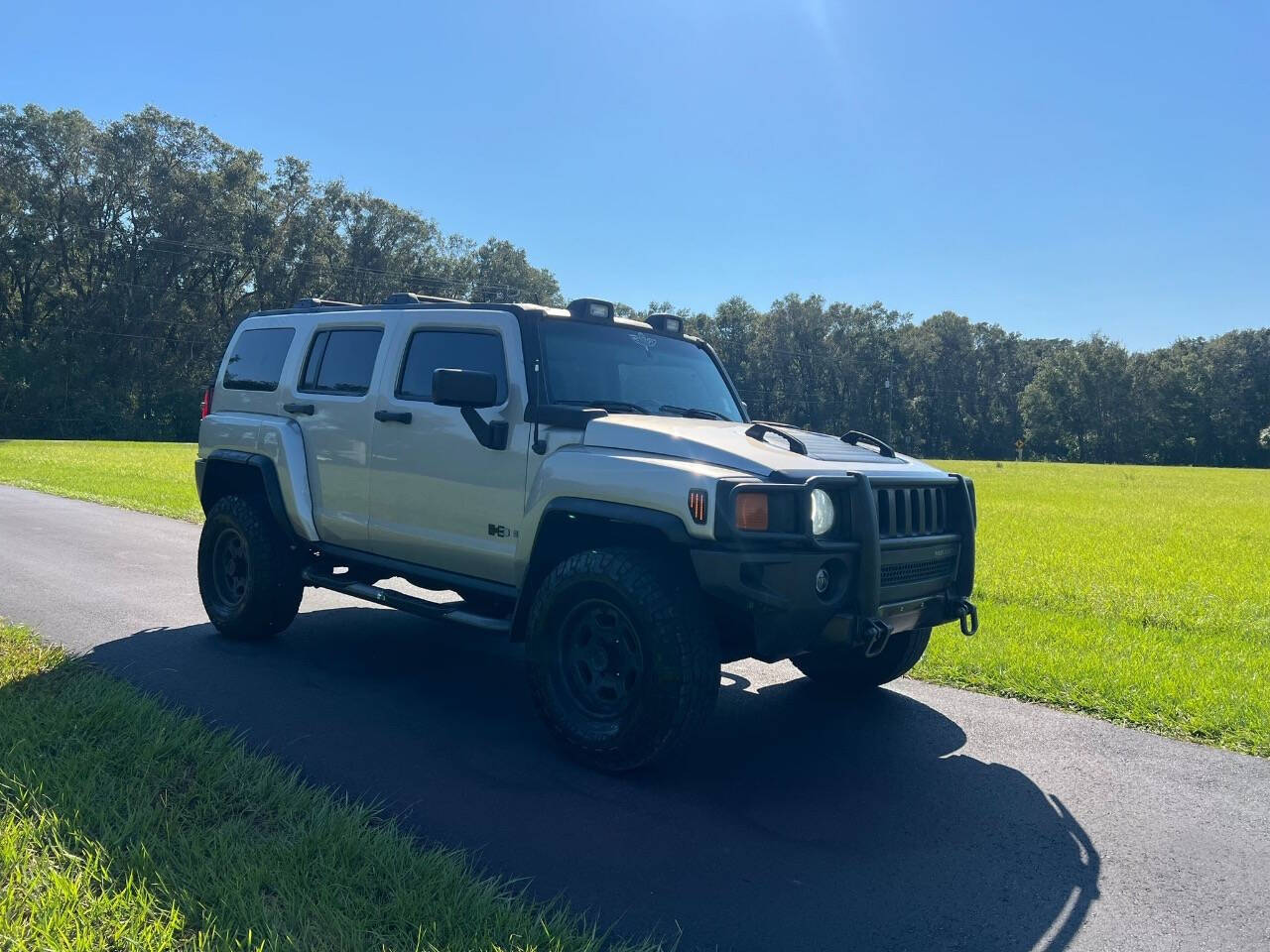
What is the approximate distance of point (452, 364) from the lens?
5309 mm

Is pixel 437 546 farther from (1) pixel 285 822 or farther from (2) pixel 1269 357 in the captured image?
(2) pixel 1269 357

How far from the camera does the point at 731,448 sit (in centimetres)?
422

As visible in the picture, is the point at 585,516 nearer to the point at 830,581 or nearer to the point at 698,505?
the point at 698,505

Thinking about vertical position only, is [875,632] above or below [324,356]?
below

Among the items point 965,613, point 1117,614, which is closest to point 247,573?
point 965,613

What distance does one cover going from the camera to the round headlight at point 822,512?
13.4 feet

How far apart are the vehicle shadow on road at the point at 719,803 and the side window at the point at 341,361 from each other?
178cm

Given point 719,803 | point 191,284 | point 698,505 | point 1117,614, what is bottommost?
point 719,803

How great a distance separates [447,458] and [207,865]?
253 centimetres

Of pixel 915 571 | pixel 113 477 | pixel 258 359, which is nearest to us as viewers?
pixel 915 571

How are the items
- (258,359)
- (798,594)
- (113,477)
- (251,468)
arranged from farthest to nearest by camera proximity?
(113,477), (258,359), (251,468), (798,594)

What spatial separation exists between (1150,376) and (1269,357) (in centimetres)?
952

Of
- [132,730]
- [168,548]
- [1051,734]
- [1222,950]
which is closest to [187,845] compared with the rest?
[132,730]

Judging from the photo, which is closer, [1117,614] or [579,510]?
[579,510]
